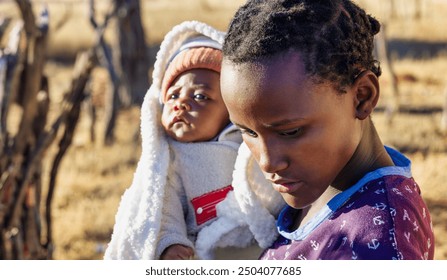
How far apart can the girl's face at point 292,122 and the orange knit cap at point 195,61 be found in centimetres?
55

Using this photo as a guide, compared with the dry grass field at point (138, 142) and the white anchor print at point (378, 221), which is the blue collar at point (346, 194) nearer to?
the white anchor print at point (378, 221)

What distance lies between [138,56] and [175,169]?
843cm

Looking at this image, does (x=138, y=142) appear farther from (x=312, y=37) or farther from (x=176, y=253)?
(x=312, y=37)

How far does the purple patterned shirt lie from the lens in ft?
4.99

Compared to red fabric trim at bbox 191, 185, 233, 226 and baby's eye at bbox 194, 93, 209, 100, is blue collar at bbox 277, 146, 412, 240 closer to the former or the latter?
red fabric trim at bbox 191, 185, 233, 226

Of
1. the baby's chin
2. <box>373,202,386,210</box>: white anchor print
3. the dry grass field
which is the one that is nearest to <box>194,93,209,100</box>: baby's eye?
the baby's chin

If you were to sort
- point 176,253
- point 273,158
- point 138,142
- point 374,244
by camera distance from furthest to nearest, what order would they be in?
point 138,142 → point 176,253 → point 273,158 → point 374,244

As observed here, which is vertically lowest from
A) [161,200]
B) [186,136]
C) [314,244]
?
[161,200]

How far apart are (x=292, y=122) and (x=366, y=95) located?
0.62ft

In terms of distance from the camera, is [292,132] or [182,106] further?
[182,106]

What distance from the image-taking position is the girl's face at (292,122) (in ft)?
5.06

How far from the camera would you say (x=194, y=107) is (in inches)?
87.1

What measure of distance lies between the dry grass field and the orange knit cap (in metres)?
2.99

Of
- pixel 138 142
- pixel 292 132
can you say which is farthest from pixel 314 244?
pixel 138 142
